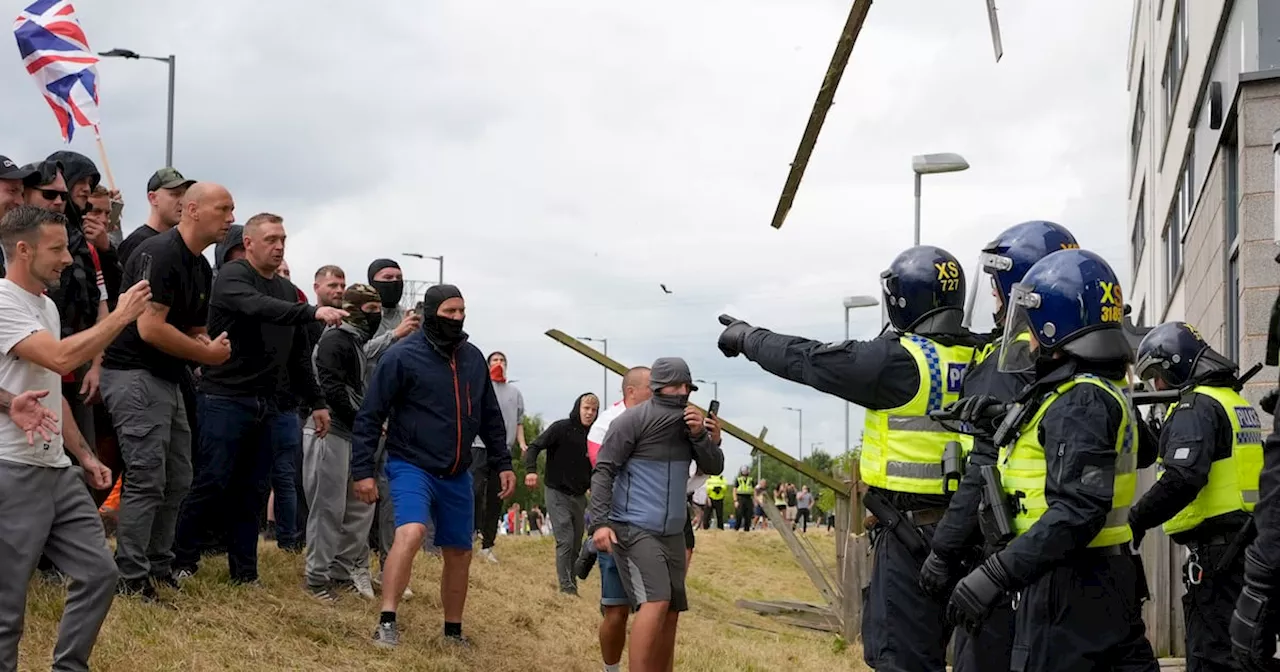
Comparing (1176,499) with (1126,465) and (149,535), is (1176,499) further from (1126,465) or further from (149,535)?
(149,535)

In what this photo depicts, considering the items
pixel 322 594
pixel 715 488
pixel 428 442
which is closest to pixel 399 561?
pixel 428 442

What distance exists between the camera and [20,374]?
598 cm

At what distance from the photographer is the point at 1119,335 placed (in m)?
5.31

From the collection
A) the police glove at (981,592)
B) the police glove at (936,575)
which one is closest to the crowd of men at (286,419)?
the police glove at (936,575)

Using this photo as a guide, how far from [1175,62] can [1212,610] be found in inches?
650

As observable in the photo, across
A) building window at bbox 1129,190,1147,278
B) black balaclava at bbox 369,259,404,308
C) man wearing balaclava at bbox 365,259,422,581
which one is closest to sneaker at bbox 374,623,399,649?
man wearing balaclava at bbox 365,259,422,581

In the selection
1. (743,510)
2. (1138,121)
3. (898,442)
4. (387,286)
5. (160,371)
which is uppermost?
(1138,121)

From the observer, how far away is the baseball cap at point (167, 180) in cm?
920

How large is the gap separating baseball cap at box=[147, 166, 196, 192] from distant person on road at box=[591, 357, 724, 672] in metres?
3.08

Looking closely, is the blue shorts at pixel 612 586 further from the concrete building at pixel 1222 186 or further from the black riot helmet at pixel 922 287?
the concrete building at pixel 1222 186

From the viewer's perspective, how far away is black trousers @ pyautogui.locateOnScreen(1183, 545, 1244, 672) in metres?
7.52

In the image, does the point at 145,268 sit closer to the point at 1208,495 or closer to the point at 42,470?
the point at 42,470

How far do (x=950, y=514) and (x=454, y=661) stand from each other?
419cm

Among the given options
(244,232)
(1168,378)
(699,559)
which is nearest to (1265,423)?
(1168,378)
